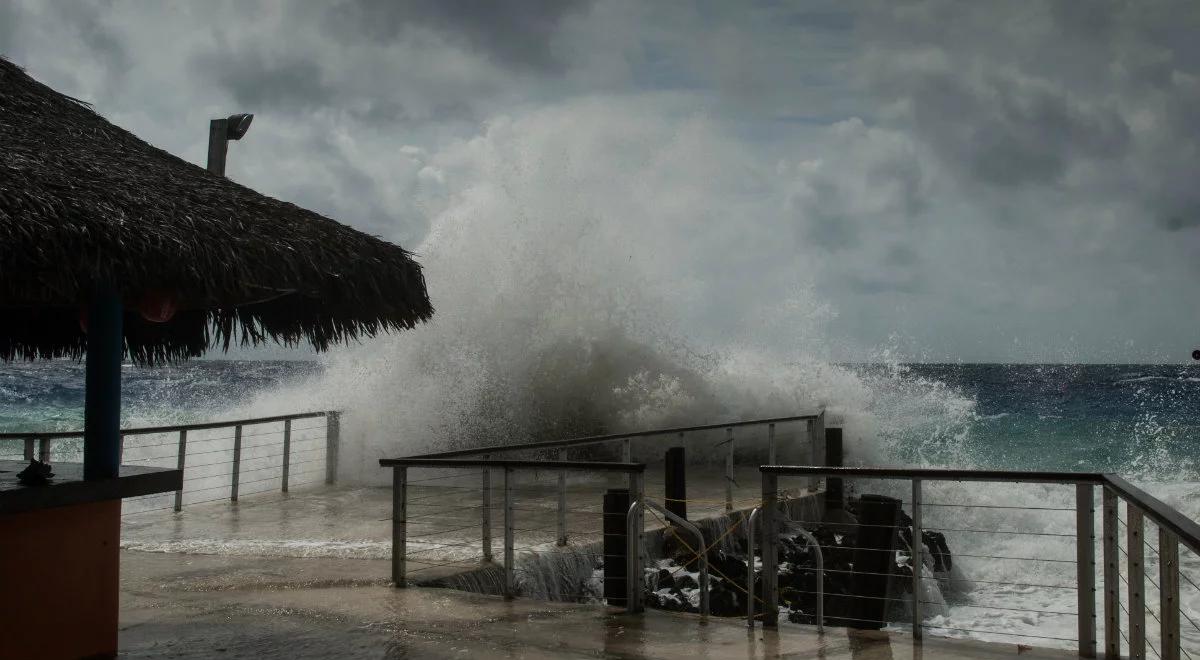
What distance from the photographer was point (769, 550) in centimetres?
560

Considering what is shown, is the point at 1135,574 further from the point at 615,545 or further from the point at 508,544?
the point at 615,545

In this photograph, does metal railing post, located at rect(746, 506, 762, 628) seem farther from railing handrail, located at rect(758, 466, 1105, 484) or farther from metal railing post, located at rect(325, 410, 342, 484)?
metal railing post, located at rect(325, 410, 342, 484)

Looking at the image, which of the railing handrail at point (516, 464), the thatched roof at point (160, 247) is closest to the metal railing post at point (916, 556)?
the railing handrail at point (516, 464)

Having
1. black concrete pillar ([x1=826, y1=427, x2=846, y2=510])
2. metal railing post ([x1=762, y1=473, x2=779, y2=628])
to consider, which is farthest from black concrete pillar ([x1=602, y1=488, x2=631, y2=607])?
black concrete pillar ([x1=826, y1=427, x2=846, y2=510])

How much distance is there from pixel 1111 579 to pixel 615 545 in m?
3.53

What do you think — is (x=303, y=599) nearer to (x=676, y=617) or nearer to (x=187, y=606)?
(x=187, y=606)

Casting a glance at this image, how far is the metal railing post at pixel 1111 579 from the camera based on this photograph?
188 inches

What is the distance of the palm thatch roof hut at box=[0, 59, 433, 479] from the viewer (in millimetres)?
4371

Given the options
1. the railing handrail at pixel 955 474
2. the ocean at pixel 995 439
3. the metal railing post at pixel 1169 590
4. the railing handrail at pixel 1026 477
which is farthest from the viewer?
the ocean at pixel 995 439

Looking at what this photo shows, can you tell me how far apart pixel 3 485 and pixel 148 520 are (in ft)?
18.6

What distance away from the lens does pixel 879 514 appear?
8.51 metres

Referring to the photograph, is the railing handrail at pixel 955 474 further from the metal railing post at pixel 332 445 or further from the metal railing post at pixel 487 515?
the metal railing post at pixel 332 445

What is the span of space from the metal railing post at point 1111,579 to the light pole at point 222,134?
21.5 ft

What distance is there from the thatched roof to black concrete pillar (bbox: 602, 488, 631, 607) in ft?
6.71
